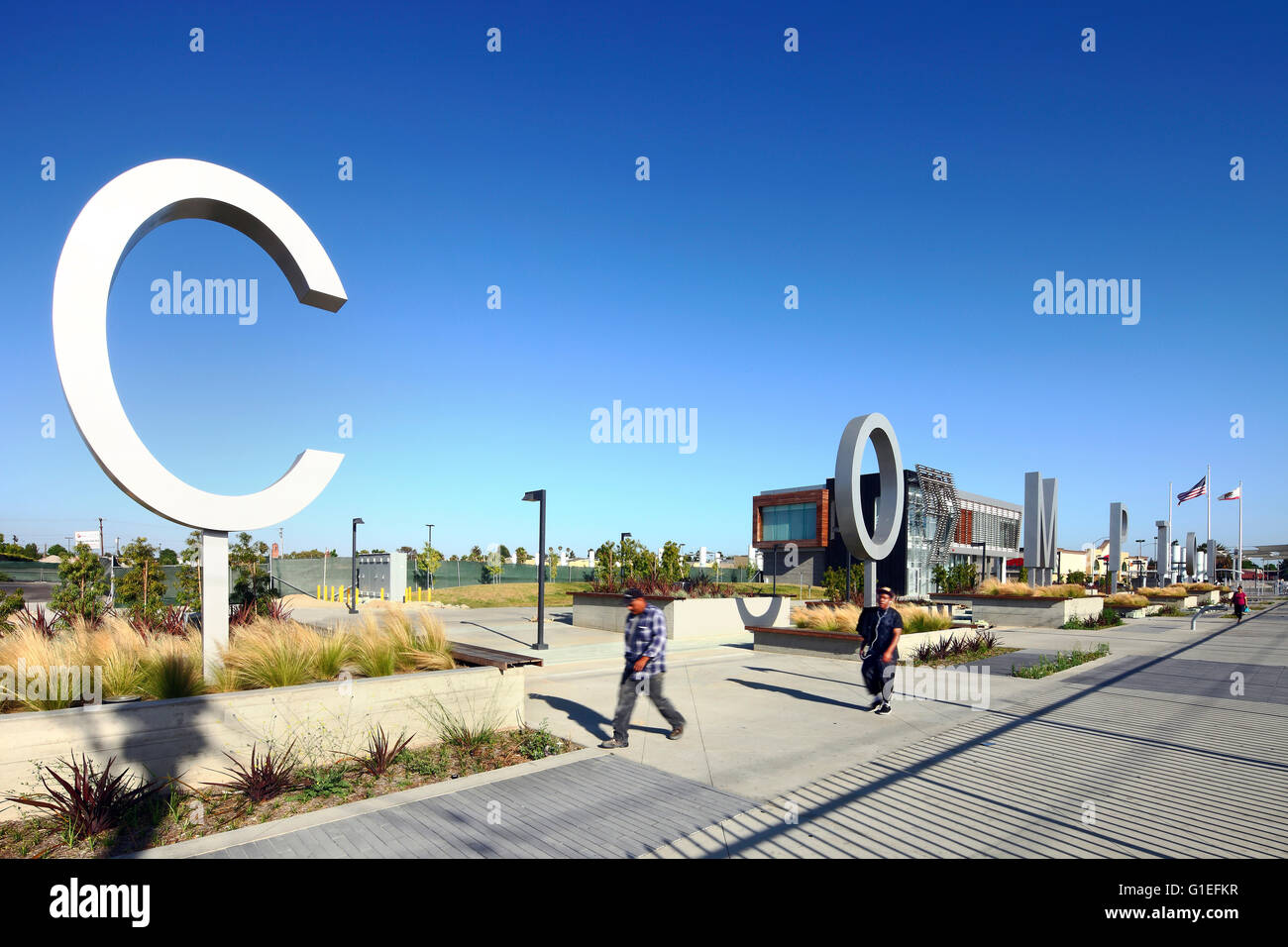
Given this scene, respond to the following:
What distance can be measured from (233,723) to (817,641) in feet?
37.6

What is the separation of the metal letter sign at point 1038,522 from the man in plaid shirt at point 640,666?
2910 cm

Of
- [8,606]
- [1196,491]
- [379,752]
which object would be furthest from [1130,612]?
[8,606]

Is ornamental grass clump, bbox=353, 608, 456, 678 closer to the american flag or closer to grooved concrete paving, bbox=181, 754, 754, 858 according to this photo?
grooved concrete paving, bbox=181, 754, 754, 858

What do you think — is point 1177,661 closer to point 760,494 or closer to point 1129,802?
point 1129,802

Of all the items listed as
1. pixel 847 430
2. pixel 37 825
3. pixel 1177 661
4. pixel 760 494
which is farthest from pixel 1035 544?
pixel 37 825

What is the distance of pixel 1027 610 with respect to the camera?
2502cm

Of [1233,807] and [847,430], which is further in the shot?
[847,430]

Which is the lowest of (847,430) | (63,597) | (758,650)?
(758,650)

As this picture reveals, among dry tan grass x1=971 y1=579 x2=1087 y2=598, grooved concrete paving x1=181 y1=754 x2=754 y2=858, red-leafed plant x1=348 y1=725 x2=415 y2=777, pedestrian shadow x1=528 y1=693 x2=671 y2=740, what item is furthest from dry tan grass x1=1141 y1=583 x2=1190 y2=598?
red-leafed plant x1=348 y1=725 x2=415 y2=777

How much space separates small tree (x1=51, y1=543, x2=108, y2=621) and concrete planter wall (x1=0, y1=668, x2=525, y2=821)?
20.2 ft

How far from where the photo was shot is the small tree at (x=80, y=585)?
10.5 metres

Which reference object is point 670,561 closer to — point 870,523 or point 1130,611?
point 1130,611

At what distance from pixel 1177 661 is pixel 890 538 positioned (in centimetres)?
629
